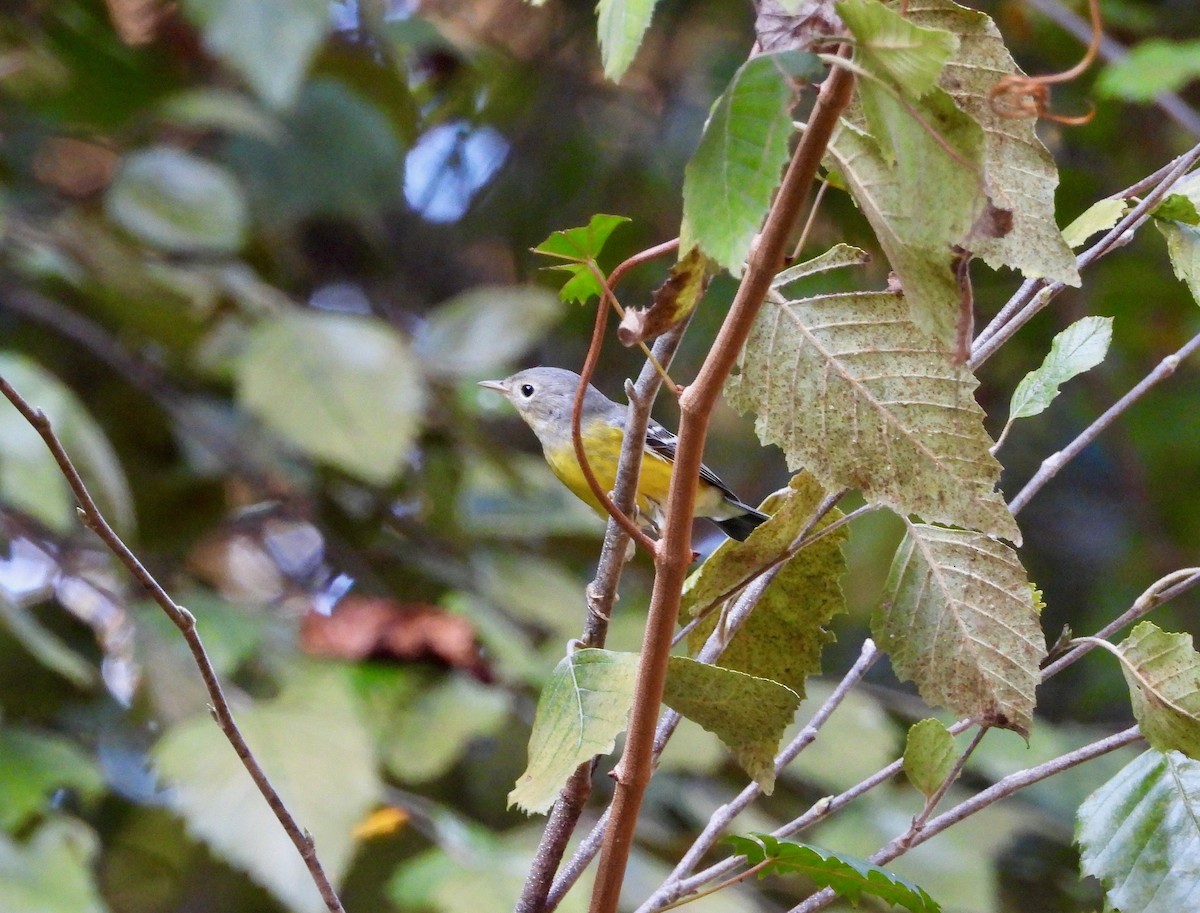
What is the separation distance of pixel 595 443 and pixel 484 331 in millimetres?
461

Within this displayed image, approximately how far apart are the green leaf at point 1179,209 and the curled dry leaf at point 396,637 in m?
2.26

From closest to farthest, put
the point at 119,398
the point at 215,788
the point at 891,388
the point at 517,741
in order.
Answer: the point at 891,388 → the point at 215,788 → the point at 517,741 → the point at 119,398

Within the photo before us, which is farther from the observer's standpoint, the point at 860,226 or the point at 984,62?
the point at 860,226

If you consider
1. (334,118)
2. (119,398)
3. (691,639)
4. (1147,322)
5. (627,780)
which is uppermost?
(627,780)

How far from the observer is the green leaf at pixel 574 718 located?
36.6 inches

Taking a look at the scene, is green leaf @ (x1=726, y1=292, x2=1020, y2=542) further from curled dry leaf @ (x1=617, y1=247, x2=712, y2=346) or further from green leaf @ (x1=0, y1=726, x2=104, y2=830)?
green leaf @ (x1=0, y1=726, x2=104, y2=830)

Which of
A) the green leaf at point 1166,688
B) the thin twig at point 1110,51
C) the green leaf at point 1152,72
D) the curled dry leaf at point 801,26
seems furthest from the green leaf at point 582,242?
the thin twig at point 1110,51

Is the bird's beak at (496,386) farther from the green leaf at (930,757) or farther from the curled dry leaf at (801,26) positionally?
the curled dry leaf at (801,26)

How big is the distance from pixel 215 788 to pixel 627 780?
5.87 feet

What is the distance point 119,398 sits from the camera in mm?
3807

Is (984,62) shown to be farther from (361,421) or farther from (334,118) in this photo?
(334,118)

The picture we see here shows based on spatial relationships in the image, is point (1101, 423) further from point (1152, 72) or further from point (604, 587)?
point (1152, 72)

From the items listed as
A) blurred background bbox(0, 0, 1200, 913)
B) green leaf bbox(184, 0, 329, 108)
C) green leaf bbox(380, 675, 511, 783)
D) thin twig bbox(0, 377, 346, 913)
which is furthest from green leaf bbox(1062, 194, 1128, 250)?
green leaf bbox(184, 0, 329, 108)

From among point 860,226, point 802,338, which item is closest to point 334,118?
point 860,226
